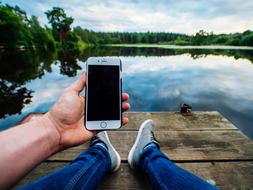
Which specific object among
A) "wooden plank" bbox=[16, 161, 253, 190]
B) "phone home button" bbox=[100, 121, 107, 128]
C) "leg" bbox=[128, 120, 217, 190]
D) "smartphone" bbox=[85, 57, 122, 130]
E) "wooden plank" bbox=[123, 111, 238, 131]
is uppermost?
"smartphone" bbox=[85, 57, 122, 130]

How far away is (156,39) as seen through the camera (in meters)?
92.9

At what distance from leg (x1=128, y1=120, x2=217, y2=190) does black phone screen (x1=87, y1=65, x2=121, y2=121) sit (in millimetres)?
368

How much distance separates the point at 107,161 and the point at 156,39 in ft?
321

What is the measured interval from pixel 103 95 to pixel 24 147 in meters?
0.69

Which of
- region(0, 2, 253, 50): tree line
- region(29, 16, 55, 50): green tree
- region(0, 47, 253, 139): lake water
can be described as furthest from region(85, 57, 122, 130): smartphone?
region(29, 16, 55, 50): green tree

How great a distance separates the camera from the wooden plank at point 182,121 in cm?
219

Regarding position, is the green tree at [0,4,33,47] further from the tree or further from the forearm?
the forearm

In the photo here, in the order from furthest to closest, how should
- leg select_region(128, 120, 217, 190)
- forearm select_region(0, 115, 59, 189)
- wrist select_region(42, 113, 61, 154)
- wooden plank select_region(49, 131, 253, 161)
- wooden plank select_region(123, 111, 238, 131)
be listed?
wooden plank select_region(123, 111, 238, 131) < wooden plank select_region(49, 131, 253, 161) < wrist select_region(42, 113, 61, 154) < leg select_region(128, 120, 217, 190) < forearm select_region(0, 115, 59, 189)

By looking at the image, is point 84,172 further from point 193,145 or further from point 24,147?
point 193,145

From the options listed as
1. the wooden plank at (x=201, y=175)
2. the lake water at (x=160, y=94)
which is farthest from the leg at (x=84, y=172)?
the lake water at (x=160, y=94)

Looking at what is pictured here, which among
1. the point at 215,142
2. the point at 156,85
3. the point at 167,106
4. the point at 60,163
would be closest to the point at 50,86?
the point at 156,85

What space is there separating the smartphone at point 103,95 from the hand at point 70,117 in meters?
0.08

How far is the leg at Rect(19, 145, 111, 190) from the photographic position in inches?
38.0

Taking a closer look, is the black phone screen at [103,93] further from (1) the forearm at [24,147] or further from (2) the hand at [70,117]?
(1) the forearm at [24,147]
